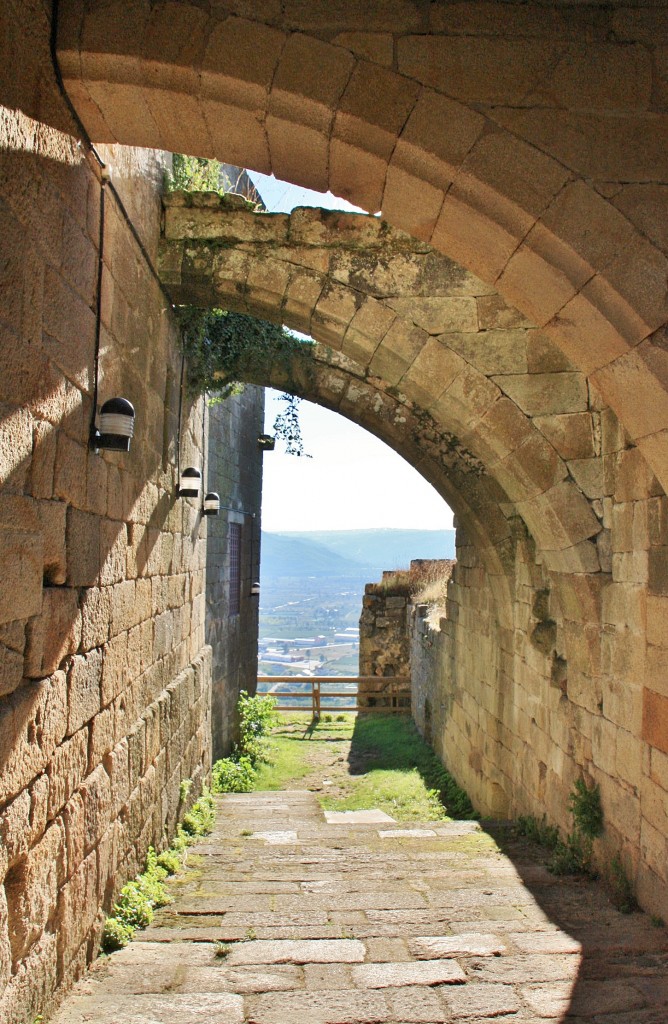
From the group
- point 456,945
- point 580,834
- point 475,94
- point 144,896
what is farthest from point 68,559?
point 580,834

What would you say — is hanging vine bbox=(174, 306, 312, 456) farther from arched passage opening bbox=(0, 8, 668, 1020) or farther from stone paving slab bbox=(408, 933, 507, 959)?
stone paving slab bbox=(408, 933, 507, 959)

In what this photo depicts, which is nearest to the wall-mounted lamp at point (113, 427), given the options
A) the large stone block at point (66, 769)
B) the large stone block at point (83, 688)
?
the large stone block at point (83, 688)

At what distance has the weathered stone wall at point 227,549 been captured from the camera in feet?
29.1

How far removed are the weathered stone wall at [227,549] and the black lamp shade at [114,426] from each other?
5.22 m

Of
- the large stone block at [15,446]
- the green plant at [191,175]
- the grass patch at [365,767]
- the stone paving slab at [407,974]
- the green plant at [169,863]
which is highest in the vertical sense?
the green plant at [191,175]

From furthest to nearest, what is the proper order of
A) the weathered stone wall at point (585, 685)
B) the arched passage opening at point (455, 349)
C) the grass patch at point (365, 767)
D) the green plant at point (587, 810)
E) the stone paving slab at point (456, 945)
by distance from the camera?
the grass patch at point (365, 767)
the arched passage opening at point (455, 349)
the green plant at point (587, 810)
the weathered stone wall at point (585, 685)
the stone paving slab at point (456, 945)

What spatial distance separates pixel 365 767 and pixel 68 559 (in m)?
7.75

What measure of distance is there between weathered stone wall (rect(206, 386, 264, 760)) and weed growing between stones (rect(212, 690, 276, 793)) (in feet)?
0.56

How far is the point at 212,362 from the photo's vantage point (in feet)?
20.7

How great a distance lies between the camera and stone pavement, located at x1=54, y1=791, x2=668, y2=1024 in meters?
2.66

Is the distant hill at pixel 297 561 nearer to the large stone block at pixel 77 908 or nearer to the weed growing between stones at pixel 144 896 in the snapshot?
the weed growing between stones at pixel 144 896

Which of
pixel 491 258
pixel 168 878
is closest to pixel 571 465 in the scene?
pixel 491 258

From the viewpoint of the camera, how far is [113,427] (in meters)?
3.11

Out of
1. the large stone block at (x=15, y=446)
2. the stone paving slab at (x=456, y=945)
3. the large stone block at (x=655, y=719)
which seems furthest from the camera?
the large stone block at (x=655, y=719)
